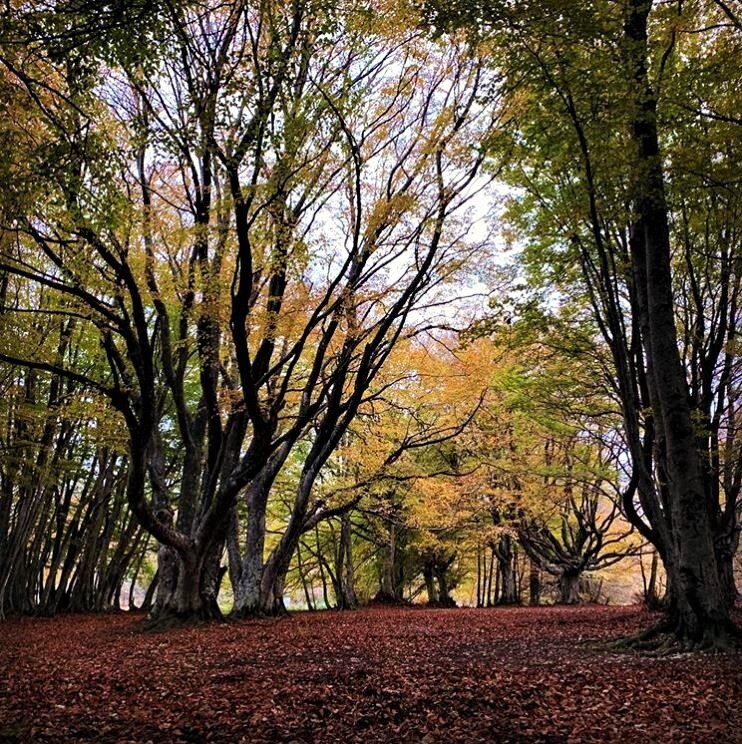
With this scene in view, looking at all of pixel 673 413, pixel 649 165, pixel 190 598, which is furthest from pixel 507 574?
pixel 649 165

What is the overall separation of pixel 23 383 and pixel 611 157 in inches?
599

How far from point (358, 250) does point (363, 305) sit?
1622mm

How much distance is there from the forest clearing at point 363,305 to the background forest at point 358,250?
0.07m

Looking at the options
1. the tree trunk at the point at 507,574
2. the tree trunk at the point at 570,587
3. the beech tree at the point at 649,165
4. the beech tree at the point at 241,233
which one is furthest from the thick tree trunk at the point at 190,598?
the tree trunk at the point at 570,587

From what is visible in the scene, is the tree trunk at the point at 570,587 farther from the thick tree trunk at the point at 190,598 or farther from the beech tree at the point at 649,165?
the thick tree trunk at the point at 190,598

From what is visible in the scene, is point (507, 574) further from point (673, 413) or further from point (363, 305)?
point (673, 413)

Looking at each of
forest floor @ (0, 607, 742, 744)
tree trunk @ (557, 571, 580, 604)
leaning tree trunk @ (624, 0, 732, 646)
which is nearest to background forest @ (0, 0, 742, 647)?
leaning tree trunk @ (624, 0, 732, 646)

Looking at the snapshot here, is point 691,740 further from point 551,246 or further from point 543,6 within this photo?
point 551,246

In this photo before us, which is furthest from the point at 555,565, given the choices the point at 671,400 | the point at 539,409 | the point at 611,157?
the point at 611,157

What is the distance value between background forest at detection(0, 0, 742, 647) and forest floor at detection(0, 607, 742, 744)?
→ 85.0 inches

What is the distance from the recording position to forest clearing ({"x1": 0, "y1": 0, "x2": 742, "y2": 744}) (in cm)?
480

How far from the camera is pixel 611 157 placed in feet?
24.4

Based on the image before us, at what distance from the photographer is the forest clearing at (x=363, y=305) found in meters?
4.80

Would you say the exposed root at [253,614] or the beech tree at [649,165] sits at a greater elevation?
the beech tree at [649,165]
